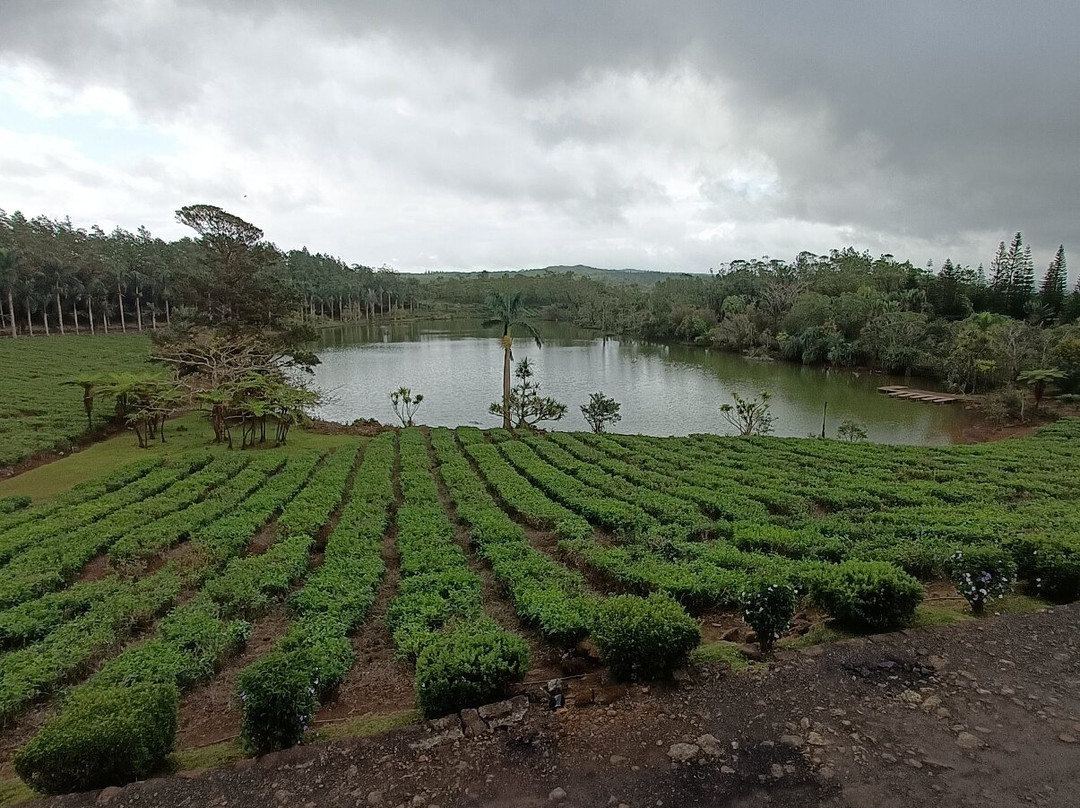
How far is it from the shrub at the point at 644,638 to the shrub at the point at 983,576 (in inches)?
149

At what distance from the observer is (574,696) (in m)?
5.64

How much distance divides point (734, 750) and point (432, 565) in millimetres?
6071

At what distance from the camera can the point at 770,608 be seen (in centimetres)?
612

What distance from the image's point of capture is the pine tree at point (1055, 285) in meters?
54.1

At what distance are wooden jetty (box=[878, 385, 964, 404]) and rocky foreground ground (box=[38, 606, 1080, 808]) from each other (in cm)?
4100

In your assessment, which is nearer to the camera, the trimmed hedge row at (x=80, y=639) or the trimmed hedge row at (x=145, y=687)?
the trimmed hedge row at (x=145, y=687)

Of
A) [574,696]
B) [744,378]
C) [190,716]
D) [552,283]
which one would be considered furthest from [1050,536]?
[552,283]

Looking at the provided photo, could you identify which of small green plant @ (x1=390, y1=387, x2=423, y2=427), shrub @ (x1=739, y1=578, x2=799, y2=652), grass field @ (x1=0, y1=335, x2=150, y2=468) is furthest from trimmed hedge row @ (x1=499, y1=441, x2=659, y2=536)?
grass field @ (x1=0, y1=335, x2=150, y2=468)

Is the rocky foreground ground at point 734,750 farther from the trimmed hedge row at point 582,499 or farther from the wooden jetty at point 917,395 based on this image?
the wooden jetty at point 917,395

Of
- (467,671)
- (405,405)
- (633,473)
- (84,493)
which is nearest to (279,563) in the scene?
(467,671)

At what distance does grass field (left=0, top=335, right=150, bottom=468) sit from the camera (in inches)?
811

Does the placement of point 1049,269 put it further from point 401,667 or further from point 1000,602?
point 401,667

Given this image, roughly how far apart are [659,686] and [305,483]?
12.5 m

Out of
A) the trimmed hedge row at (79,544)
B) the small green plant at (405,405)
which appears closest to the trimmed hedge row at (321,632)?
the trimmed hedge row at (79,544)
